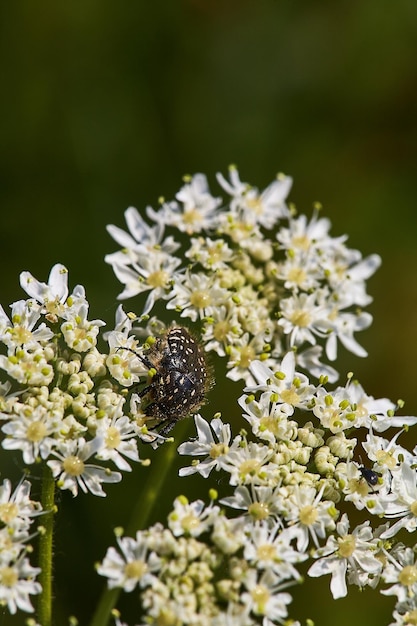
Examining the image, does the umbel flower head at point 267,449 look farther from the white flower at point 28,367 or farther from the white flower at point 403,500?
the white flower at point 28,367

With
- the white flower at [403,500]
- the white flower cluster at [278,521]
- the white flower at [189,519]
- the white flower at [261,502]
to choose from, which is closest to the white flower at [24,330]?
the white flower cluster at [278,521]

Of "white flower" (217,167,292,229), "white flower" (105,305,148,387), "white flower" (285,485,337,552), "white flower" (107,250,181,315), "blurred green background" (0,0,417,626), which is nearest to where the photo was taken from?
"white flower" (285,485,337,552)

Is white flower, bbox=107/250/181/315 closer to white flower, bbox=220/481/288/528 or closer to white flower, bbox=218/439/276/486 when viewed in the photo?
white flower, bbox=218/439/276/486

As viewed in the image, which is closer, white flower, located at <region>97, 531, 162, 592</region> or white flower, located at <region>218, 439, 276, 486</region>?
white flower, located at <region>97, 531, 162, 592</region>

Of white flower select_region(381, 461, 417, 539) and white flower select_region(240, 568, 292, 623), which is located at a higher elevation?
white flower select_region(381, 461, 417, 539)

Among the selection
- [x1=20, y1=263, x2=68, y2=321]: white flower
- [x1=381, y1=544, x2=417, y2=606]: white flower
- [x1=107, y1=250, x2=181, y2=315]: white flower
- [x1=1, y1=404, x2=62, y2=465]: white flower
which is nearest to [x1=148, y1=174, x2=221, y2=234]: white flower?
[x1=107, y1=250, x2=181, y2=315]: white flower

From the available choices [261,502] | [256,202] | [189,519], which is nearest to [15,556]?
[189,519]

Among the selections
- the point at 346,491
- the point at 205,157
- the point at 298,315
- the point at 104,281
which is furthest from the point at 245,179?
the point at 346,491
